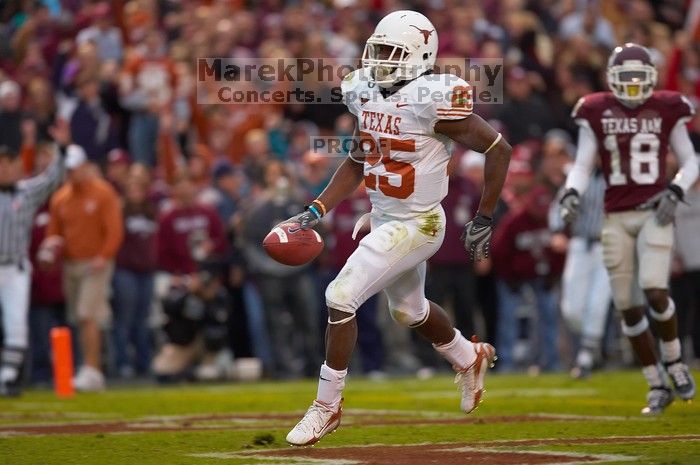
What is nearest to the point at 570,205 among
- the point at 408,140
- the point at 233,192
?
the point at 408,140

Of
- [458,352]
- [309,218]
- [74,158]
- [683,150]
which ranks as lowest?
[458,352]

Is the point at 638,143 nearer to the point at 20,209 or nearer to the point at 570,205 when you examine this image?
the point at 570,205

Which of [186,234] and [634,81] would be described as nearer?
[634,81]

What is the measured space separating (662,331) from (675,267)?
5049 millimetres

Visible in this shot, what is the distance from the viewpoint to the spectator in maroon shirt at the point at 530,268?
1312 cm

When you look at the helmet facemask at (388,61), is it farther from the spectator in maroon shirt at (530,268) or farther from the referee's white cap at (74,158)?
the spectator in maroon shirt at (530,268)

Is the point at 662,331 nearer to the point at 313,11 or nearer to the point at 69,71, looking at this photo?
the point at 69,71

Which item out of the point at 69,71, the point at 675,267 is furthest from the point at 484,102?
the point at 69,71

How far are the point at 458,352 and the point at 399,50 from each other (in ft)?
4.97

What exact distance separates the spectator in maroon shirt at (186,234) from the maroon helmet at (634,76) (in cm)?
562

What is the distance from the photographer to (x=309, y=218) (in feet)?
21.9

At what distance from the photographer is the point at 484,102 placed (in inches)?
606

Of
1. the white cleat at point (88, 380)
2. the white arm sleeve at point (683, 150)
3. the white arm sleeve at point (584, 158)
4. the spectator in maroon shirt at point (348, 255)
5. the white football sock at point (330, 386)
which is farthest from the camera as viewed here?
the spectator in maroon shirt at point (348, 255)

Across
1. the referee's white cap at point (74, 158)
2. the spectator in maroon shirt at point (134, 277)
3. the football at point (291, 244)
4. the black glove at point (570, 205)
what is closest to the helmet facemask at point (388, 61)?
the football at point (291, 244)
